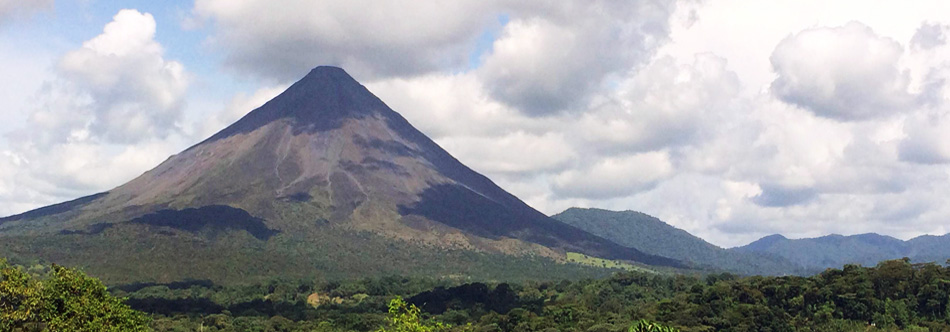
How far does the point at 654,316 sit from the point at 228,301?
96.9m

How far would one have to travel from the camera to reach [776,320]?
12450 centimetres

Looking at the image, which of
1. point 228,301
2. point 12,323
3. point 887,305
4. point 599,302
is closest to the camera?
point 12,323

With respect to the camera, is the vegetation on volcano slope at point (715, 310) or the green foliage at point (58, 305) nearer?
the green foliage at point (58, 305)

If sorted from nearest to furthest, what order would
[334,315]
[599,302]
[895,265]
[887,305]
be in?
[887,305], [895,265], [334,315], [599,302]

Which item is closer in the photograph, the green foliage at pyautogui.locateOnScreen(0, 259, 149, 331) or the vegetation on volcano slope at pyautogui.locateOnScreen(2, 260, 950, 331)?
the green foliage at pyautogui.locateOnScreen(0, 259, 149, 331)

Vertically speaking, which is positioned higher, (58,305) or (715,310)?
(715,310)

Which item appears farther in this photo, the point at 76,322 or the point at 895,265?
the point at 895,265

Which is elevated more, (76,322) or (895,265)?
(895,265)

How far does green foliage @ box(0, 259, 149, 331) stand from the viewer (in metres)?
51.7

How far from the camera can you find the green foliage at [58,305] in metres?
51.7

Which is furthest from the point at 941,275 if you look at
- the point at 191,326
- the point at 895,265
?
the point at 191,326

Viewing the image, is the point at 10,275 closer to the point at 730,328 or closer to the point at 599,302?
the point at 730,328

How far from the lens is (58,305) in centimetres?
5381

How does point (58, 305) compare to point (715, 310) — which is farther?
point (715, 310)
